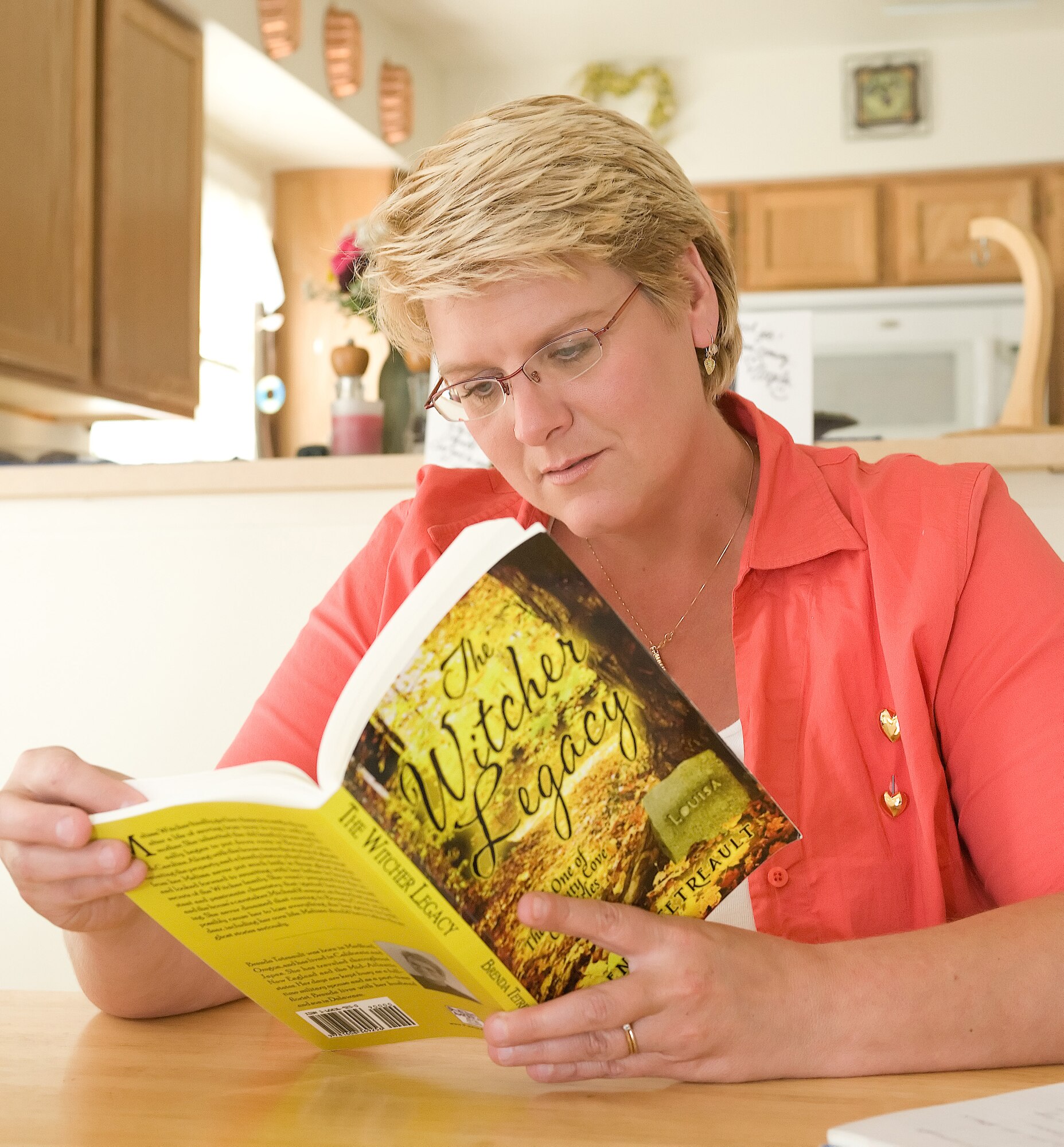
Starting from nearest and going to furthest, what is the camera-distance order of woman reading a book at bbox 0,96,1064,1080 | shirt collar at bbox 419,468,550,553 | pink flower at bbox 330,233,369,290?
woman reading a book at bbox 0,96,1064,1080 → shirt collar at bbox 419,468,550,553 → pink flower at bbox 330,233,369,290

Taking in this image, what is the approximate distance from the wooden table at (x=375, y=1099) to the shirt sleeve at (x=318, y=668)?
9.3 inches

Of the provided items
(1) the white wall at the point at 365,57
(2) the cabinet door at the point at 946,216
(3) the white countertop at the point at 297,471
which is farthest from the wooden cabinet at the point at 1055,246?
(3) the white countertop at the point at 297,471

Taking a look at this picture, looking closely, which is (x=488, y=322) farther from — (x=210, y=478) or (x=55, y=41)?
(x=55, y=41)

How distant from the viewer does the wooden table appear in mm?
582

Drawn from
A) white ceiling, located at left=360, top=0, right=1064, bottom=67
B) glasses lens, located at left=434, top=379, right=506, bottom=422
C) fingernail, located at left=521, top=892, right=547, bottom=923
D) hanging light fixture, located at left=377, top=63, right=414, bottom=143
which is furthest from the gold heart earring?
hanging light fixture, located at left=377, top=63, right=414, bottom=143

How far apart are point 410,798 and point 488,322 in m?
0.42

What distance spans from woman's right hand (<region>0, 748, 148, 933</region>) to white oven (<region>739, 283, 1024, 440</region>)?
3538 millimetres

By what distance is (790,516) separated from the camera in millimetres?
971

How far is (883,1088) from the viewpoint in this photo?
0.63 m

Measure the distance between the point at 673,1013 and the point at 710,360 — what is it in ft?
1.98

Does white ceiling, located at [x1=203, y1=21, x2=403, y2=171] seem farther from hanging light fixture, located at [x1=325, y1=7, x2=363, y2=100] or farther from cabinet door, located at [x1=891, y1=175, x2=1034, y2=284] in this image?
cabinet door, located at [x1=891, y1=175, x2=1034, y2=284]

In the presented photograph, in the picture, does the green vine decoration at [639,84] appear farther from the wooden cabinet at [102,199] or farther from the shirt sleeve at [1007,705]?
the shirt sleeve at [1007,705]

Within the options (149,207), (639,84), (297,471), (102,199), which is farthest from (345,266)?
(639,84)

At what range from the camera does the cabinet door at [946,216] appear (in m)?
4.32
